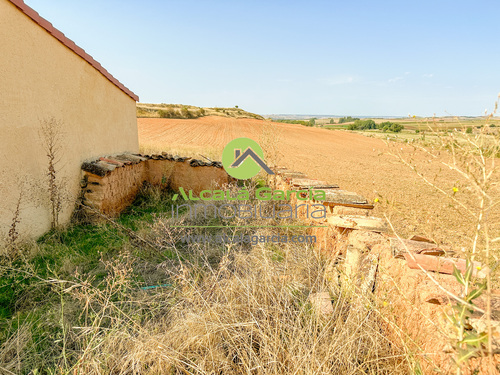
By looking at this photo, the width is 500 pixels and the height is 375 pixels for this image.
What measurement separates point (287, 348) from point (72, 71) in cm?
552

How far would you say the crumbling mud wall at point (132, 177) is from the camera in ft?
16.7

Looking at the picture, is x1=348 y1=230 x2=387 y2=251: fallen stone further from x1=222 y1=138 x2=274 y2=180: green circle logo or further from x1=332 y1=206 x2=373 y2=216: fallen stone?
x1=222 y1=138 x2=274 y2=180: green circle logo

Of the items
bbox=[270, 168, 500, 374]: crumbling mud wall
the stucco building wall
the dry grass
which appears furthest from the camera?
the stucco building wall

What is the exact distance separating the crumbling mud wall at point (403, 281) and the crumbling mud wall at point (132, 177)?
2.73 m

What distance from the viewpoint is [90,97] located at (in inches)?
222

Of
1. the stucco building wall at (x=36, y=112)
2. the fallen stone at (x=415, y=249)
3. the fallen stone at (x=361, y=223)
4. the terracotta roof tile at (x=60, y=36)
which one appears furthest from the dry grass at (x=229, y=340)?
the terracotta roof tile at (x=60, y=36)

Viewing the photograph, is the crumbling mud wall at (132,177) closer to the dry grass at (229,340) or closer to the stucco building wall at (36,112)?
the stucco building wall at (36,112)

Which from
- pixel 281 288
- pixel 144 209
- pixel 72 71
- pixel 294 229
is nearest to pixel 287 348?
pixel 281 288

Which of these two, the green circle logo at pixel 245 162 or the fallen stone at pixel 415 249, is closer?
the fallen stone at pixel 415 249

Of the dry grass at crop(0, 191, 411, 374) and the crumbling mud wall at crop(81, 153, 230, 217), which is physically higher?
the crumbling mud wall at crop(81, 153, 230, 217)

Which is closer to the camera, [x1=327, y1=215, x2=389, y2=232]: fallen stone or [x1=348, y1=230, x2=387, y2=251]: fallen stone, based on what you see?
[x1=348, y1=230, x2=387, y2=251]: fallen stone

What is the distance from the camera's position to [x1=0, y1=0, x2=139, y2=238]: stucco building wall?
11.8ft

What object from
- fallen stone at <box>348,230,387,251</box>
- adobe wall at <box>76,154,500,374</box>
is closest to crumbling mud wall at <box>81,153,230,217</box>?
Answer: adobe wall at <box>76,154,500,374</box>

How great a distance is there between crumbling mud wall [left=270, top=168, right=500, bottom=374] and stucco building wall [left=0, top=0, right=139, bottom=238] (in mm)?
4078
